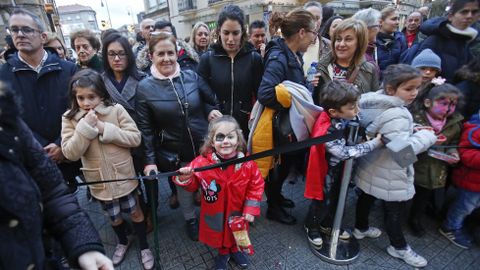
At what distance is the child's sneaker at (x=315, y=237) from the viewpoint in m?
2.60

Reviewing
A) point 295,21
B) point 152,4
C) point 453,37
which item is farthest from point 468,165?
point 152,4

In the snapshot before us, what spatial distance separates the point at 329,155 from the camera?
238cm

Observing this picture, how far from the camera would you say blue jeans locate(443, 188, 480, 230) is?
2.61 m

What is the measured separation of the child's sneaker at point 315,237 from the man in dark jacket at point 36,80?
2.69m

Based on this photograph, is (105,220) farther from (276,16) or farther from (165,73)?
(276,16)

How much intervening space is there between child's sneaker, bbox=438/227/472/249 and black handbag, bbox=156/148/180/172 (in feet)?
9.99

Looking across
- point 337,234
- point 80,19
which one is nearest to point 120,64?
point 337,234

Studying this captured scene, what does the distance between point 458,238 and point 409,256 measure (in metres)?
0.74

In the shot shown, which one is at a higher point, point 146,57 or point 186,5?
point 186,5

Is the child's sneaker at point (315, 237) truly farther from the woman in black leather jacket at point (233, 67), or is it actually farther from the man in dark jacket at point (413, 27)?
the man in dark jacket at point (413, 27)

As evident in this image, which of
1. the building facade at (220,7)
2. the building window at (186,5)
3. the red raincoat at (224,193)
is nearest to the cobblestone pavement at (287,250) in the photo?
the red raincoat at (224,193)

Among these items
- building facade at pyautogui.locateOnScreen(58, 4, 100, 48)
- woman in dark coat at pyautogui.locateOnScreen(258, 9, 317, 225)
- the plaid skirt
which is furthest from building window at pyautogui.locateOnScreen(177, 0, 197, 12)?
building facade at pyautogui.locateOnScreen(58, 4, 100, 48)

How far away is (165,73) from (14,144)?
158 cm

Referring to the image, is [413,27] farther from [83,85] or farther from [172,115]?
[83,85]
